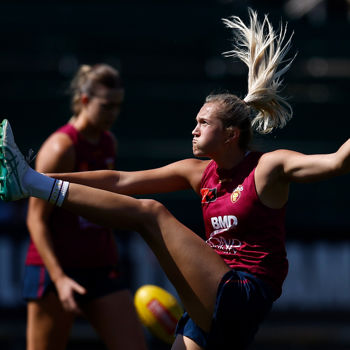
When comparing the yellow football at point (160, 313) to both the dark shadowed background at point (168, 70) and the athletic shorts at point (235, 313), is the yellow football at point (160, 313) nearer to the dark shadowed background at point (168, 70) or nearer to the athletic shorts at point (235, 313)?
the athletic shorts at point (235, 313)

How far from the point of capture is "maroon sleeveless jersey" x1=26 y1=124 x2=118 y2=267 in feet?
15.5

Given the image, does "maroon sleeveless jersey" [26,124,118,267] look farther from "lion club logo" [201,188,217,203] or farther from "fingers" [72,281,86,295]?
"lion club logo" [201,188,217,203]

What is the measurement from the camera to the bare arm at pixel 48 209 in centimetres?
448

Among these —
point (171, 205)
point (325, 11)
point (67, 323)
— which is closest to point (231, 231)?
point (67, 323)

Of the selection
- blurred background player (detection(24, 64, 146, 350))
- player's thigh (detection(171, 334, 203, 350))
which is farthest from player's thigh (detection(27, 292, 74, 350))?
player's thigh (detection(171, 334, 203, 350))

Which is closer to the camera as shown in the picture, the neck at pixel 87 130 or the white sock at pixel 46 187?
the white sock at pixel 46 187

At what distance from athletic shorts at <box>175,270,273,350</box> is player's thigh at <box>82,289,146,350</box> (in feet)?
2.88

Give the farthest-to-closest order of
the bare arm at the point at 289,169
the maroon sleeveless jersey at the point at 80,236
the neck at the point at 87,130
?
the neck at the point at 87,130
the maroon sleeveless jersey at the point at 80,236
the bare arm at the point at 289,169

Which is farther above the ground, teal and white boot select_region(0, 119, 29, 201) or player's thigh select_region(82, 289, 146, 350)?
teal and white boot select_region(0, 119, 29, 201)

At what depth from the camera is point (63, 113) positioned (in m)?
12.1

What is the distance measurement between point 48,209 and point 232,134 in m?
1.35

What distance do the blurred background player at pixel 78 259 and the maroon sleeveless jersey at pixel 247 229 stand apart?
963mm

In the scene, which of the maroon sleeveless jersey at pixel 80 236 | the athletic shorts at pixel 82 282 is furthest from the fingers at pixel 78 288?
the maroon sleeveless jersey at pixel 80 236

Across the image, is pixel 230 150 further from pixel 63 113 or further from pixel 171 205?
pixel 63 113
